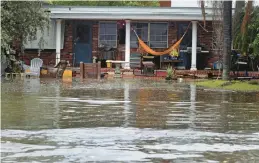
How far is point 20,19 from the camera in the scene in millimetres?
23578

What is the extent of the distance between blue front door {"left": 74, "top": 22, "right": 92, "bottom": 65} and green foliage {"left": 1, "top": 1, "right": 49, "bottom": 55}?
343 inches

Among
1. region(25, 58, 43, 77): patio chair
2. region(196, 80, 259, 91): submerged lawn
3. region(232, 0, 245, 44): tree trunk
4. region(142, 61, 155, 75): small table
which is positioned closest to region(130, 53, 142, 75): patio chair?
region(142, 61, 155, 75): small table

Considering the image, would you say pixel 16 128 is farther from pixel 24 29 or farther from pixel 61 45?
pixel 61 45

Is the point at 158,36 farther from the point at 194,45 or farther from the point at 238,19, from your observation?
the point at 238,19

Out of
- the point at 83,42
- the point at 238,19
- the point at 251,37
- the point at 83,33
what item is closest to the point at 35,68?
the point at 83,42

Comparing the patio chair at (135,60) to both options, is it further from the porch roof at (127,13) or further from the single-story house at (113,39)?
the porch roof at (127,13)

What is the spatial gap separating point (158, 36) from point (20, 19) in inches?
495

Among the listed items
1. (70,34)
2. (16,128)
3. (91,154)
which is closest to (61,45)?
(70,34)

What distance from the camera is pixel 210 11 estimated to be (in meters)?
32.2

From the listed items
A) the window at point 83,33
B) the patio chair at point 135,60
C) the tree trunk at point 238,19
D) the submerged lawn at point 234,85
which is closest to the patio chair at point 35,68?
the window at point 83,33

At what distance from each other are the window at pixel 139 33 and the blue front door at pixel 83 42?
262 centimetres

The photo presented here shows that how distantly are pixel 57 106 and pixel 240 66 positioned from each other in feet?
61.8

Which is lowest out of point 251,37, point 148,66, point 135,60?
point 148,66

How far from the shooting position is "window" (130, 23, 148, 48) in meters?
34.4
